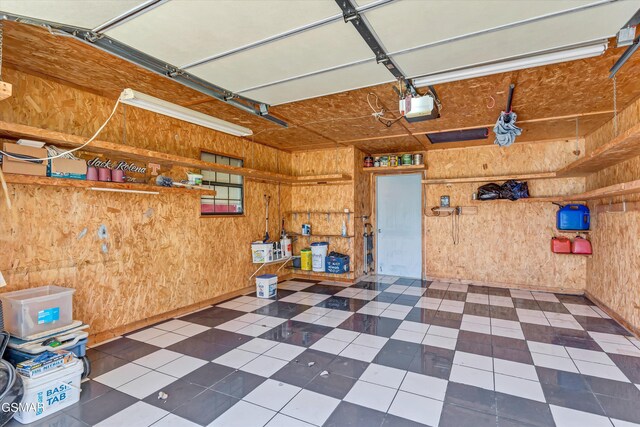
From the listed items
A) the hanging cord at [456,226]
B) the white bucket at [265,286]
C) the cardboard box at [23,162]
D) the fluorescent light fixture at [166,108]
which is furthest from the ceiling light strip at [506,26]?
the hanging cord at [456,226]

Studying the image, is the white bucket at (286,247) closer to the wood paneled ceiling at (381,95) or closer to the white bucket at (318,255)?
the white bucket at (318,255)

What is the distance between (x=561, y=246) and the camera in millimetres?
5391

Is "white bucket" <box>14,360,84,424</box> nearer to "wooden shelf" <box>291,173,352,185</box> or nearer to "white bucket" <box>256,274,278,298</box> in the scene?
"white bucket" <box>256,274,278,298</box>

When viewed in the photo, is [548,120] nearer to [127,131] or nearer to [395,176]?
[395,176]

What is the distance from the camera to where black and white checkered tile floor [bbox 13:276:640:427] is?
229 cm

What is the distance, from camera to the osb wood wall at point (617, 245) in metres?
3.70

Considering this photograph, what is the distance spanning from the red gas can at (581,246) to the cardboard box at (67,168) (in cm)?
699

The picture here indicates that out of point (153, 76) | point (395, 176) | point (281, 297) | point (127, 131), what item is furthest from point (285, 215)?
point (153, 76)

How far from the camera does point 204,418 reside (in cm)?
226

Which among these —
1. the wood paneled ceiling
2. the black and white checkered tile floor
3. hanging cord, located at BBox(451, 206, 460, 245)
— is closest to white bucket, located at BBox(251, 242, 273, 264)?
the black and white checkered tile floor

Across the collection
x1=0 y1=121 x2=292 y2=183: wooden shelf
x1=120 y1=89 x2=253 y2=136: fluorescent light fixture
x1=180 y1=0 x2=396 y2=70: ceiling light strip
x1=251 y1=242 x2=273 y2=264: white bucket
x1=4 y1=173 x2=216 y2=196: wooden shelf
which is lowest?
x1=251 y1=242 x2=273 y2=264: white bucket

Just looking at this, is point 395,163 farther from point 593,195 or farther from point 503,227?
point 593,195

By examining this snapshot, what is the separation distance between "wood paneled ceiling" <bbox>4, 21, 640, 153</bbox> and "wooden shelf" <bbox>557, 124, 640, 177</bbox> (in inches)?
25.6

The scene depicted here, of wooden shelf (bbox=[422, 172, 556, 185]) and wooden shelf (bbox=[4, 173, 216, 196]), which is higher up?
wooden shelf (bbox=[422, 172, 556, 185])
